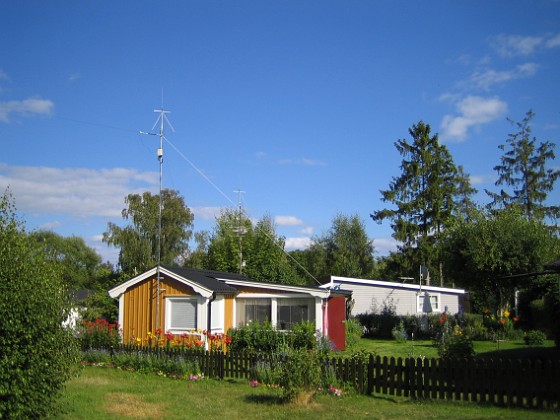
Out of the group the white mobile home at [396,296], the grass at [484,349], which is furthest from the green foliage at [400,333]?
the white mobile home at [396,296]

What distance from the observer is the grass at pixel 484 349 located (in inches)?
781

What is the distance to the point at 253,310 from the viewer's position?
2362 centimetres

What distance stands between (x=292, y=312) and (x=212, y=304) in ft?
11.9

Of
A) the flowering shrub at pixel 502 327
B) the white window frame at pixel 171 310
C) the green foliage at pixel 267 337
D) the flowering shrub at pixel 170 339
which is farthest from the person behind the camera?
the flowering shrub at pixel 502 327

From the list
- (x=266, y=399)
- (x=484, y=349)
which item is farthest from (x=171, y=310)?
(x=484, y=349)

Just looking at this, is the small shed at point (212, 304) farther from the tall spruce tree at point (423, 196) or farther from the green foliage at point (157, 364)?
the tall spruce tree at point (423, 196)

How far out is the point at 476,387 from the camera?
11.6 meters

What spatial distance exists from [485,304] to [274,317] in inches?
784

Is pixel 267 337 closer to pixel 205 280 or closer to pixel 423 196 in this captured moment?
pixel 205 280

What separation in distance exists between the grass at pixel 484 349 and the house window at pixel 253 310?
12.4ft

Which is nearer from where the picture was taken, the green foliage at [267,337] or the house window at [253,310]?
the green foliage at [267,337]

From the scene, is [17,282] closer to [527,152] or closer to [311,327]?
[311,327]

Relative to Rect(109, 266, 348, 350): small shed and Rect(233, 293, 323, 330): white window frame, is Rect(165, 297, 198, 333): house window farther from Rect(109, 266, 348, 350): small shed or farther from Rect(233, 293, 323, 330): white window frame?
Rect(233, 293, 323, 330): white window frame

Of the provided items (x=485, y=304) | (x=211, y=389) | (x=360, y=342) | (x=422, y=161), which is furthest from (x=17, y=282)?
(x=422, y=161)
